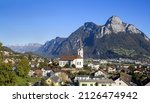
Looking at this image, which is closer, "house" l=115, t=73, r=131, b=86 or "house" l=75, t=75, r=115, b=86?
"house" l=75, t=75, r=115, b=86

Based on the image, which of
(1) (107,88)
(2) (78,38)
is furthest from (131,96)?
(2) (78,38)

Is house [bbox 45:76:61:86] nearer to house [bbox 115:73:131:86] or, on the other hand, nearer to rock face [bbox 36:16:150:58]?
house [bbox 115:73:131:86]

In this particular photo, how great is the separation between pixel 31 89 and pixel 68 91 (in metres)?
0.15

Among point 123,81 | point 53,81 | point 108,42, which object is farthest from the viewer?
point 108,42

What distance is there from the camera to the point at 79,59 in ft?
62.0

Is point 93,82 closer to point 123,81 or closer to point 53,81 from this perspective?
point 123,81

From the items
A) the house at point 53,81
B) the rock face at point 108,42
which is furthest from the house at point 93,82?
the rock face at point 108,42

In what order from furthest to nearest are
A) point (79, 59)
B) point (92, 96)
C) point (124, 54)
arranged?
point (124, 54)
point (79, 59)
point (92, 96)

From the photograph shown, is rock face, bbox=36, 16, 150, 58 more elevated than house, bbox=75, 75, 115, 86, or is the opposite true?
rock face, bbox=36, 16, 150, 58

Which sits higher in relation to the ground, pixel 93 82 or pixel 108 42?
pixel 108 42

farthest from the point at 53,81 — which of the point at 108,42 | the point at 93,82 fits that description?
the point at 108,42

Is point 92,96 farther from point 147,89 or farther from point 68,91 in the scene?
point 147,89

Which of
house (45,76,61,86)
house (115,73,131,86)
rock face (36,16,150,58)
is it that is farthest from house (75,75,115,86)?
rock face (36,16,150,58)

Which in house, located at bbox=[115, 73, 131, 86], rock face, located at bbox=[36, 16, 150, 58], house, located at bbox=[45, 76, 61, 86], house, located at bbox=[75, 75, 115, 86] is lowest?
house, located at bbox=[45, 76, 61, 86]
